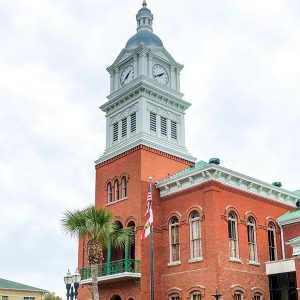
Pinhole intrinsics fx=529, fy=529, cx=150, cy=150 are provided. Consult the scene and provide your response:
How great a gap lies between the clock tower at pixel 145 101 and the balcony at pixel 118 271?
806 centimetres

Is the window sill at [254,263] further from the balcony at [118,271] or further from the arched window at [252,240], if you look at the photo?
the balcony at [118,271]

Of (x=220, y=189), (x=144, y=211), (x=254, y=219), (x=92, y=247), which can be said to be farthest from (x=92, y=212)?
(x=254, y=219)

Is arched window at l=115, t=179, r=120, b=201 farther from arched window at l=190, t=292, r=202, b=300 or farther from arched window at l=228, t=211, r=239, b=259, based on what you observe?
arched window at l=190, t=292, r=202, b=300

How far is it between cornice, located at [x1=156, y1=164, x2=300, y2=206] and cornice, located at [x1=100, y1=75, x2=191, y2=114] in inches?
266

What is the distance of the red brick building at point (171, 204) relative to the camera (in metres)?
31.8

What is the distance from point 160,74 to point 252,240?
47.5ft

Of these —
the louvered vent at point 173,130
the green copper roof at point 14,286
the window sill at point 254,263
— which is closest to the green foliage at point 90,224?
the window sill at point 254,263

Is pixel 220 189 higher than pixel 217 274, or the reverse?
pixel 220 189

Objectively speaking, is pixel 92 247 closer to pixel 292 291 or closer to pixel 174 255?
pixel 174 255

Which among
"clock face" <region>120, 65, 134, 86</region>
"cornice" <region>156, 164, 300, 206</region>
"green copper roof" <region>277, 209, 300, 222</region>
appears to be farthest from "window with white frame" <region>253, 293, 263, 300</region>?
"clock face" <region>120, 65, 134, 86</region>

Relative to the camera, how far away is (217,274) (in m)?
30.2

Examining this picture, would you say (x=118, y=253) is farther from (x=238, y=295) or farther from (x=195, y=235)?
(x=238, y=295)

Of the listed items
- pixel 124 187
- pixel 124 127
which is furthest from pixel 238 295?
pixel 124 127

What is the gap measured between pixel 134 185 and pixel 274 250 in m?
10.4
